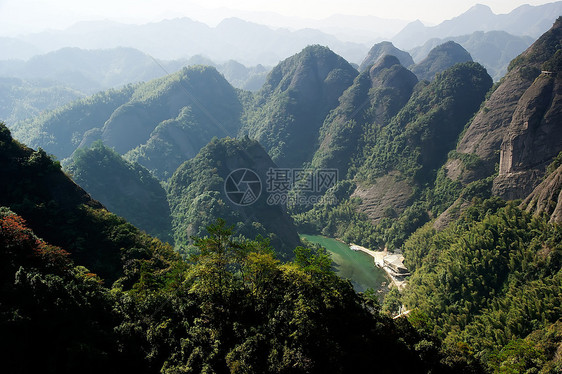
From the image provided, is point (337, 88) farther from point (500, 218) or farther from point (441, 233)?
point (500, 218)

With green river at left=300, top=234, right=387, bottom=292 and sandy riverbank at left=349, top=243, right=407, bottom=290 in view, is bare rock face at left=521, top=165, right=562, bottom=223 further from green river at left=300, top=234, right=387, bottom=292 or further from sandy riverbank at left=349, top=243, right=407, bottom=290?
green river at left=300, top=234, right=387, bottom=292

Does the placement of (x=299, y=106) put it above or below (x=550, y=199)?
above

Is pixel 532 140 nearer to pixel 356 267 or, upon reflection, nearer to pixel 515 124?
→ pixel 515 124

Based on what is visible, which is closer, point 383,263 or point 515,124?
point 515,124

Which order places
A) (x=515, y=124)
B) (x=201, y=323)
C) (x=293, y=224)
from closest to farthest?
(x=201, y=323) < (x=515, y=124) < (x=293, y=224)

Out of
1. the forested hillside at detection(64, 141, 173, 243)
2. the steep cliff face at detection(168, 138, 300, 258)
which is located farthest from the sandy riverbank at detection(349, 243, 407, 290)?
the forested hillside at detection(64, 141, 173, 243)

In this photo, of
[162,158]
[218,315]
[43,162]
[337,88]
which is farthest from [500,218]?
[162,158]

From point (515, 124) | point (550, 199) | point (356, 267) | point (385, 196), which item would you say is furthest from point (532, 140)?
point (356, 267)

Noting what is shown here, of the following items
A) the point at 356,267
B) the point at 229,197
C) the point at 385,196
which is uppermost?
the point at 229,197

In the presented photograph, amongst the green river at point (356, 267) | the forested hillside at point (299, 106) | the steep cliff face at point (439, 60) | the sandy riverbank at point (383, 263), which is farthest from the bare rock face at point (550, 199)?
the steep cliff face at point (439, 60)
